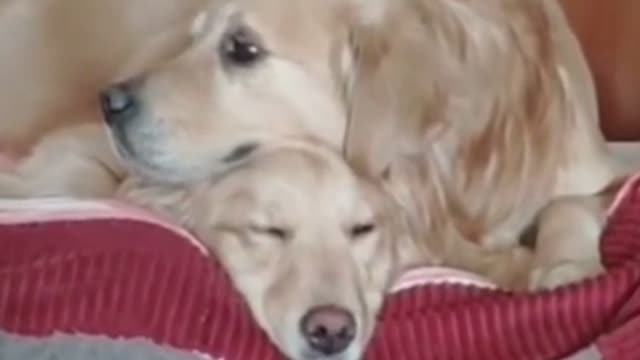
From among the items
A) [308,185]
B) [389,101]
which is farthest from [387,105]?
[308,185]

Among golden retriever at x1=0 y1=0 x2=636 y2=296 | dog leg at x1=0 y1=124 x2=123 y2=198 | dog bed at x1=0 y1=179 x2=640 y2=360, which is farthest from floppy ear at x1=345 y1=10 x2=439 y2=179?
dog leg at x1=0 y1=124 x2=123 y2=198

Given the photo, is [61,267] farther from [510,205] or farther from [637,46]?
[637,46]

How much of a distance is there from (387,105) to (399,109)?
0.04 ft

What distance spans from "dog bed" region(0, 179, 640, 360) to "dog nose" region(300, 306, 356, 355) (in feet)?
0.12

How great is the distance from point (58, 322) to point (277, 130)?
305 millimetres

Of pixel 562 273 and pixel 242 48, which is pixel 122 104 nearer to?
pixel 242 48

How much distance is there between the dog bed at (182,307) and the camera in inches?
50.4

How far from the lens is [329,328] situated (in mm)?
1295

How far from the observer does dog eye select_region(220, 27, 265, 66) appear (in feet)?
4.92

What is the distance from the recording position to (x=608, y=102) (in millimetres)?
2004

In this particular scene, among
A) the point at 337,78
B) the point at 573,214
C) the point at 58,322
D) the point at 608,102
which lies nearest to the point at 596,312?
the point at 573,214

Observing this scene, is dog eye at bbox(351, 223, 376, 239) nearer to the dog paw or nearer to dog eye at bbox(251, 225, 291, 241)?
dog eye at bbox(251, 225, 291, 241)

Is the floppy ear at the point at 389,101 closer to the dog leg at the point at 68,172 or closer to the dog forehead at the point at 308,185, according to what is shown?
the dog forehead at the point at 308,185

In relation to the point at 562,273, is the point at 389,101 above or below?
above
